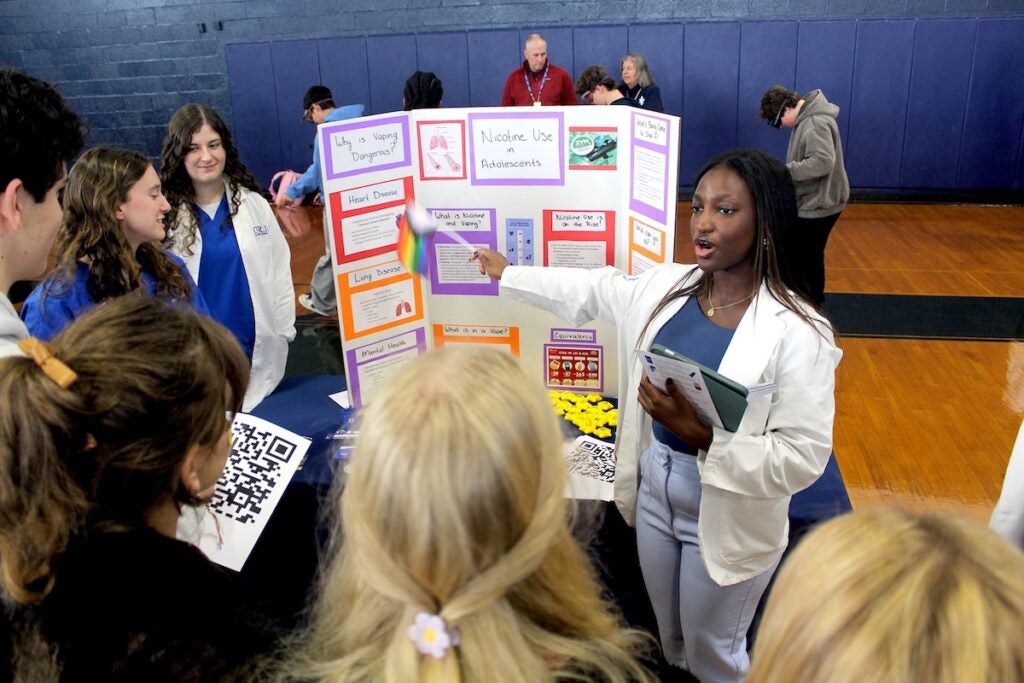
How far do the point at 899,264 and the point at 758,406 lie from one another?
5206mm

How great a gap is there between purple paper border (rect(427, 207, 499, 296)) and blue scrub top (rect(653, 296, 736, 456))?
876 mm

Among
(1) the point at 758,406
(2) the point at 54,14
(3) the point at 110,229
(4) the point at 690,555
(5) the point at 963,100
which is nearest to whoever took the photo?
(1) the point at 758,406

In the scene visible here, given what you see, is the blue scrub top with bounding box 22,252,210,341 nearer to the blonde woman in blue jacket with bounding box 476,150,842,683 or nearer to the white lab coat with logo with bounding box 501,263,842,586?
the blonde woman in blue jacket with bounding box 476,150,842,683

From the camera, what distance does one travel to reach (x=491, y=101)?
876 centimetres

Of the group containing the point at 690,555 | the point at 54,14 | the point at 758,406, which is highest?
the point at 54,14

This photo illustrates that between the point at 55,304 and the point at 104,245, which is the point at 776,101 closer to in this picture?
the point at 104,245

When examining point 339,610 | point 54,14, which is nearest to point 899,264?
point 339,610

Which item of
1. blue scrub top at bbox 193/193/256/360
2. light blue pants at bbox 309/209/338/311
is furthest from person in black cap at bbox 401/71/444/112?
blue scrub top at bbox 193/193/256/360

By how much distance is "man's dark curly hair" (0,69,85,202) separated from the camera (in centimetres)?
133

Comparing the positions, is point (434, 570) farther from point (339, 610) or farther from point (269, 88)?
point (269, 88)

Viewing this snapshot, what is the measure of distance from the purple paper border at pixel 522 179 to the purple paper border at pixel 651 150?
0.23m

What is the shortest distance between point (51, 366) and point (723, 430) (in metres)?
1.32

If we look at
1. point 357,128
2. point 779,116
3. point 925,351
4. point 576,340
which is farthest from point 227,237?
point 925,351

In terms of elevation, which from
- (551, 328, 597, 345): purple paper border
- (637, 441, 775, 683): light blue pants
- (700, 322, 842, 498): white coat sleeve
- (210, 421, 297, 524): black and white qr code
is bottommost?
(637, 441, 775, 683): light blue pants
